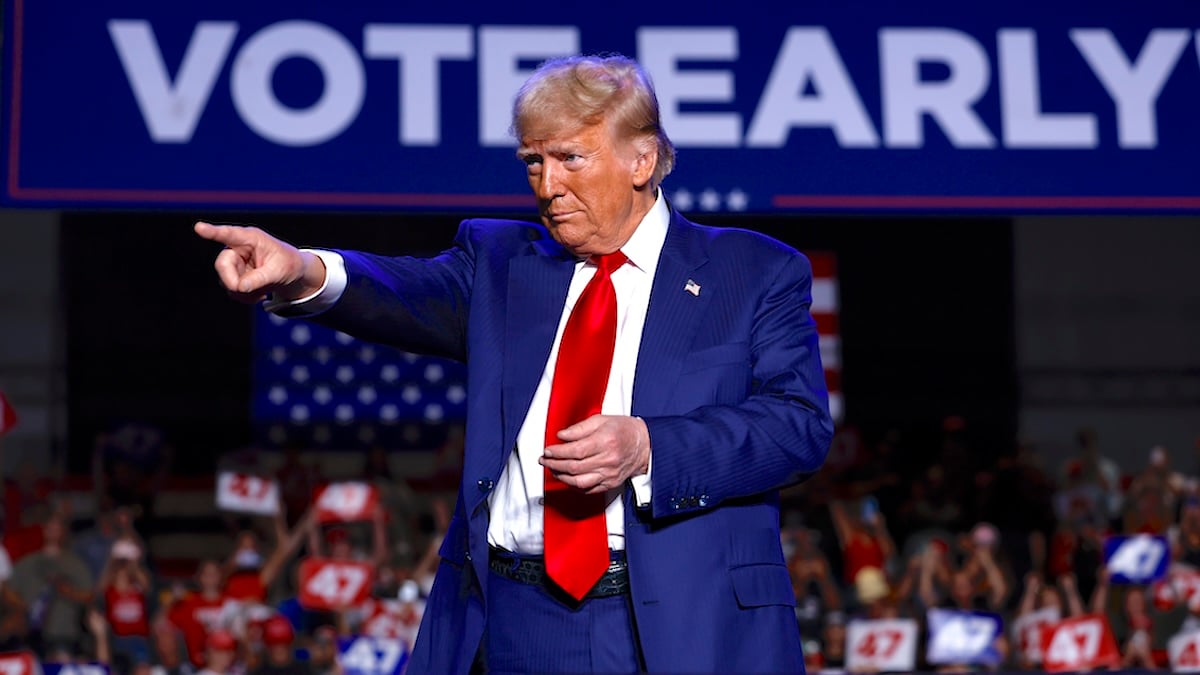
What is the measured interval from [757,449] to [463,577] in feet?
1.21

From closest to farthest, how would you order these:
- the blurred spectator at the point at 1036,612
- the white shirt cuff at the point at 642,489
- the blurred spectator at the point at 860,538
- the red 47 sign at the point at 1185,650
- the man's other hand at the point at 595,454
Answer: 1. the man's other hand at the point at 595,454
2. the white shirt cuff at the point at 642,489
3. the red 47 sign at the point at 1185,650
4. the blurred spectator at the point at 1036,612
5. the blurred spectator at the point at 860,538

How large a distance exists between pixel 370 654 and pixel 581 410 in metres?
5.31

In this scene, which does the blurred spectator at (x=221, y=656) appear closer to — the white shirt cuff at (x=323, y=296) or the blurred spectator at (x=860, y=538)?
the blurred spectator at (x=860, y=538)

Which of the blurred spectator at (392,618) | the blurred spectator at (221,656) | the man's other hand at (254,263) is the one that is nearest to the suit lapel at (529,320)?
the man's other hand at (254,263)

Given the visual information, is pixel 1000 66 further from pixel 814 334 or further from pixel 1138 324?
pixel 1138 324

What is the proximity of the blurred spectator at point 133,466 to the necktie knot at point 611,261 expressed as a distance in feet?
28.3

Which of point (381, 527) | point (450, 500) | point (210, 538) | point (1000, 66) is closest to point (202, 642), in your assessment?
point (381, 527)

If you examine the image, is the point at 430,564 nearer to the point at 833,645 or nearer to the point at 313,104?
the point at 833,645


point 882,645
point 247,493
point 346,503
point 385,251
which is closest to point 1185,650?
point 882,645

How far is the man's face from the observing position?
6.03 ft

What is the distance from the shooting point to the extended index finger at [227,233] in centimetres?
162

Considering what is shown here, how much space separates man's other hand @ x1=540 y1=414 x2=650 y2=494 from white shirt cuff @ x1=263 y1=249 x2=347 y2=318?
1.16 ft

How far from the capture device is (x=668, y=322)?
5.96ft

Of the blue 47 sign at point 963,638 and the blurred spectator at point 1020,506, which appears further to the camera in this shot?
the blurred spectator at point 1020,506
